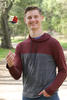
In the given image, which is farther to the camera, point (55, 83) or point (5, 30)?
point (5, 30)

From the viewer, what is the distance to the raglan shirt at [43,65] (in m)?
2.75

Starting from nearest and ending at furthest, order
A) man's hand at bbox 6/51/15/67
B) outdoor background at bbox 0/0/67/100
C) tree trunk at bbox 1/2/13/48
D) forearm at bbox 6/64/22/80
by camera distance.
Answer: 1. man's hand at bbox 6/51/15/67
2. forearm at bbox 6/64/22/80
3. outdoor background at bbox 0/0/67/100
4. tree trunk at bbox 1/2/13/48

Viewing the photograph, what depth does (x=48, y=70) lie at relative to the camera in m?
2.77

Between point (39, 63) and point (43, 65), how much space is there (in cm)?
4

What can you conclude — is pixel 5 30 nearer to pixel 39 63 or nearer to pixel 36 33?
pixel 36 33

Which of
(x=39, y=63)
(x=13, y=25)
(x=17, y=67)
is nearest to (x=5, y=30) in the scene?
(x=13, y=25)

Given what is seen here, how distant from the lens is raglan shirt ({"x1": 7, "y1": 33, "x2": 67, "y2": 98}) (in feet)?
9.03

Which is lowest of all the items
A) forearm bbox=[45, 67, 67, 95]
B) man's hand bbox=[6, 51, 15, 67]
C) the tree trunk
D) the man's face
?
the tree trunk

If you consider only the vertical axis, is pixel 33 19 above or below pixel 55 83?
above

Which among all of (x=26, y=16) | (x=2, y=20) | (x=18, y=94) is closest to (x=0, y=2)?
(x=2, y=20)

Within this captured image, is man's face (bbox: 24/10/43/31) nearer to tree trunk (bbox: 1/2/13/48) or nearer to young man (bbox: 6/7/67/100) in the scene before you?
young man (bbox: 6/7/67/100)

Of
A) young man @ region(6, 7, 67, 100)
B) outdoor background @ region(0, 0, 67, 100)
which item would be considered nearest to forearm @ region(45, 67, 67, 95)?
young man @ region(6, 7, 67, 100)

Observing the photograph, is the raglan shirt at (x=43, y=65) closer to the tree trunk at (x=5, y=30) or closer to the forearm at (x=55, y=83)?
the forearm at (x=55, y=83)

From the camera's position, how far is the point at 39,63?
276 cm
